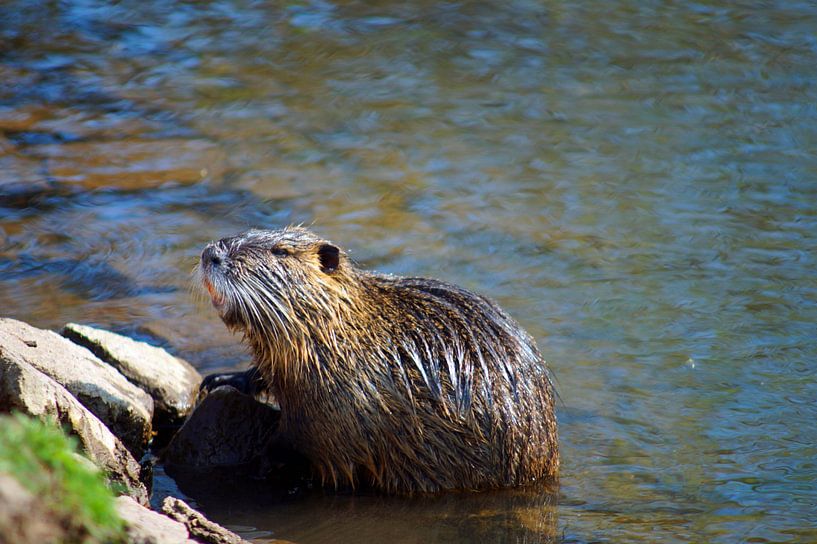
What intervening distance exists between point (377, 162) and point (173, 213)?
1.60 metres

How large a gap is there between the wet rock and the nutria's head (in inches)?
136

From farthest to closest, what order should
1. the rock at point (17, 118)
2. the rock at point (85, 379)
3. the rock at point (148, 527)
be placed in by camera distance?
the rock at point (17, 118) → the rock at point (85, 379) → the rock at point (148, 527)

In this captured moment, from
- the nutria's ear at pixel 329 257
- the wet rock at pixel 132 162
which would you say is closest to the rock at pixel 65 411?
the nutria's ear at pixel 329 257

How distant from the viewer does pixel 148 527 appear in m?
3.00

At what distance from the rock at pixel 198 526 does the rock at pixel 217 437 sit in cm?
125

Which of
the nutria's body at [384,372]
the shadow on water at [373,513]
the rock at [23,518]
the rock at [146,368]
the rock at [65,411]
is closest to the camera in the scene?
the rock at [23,518]

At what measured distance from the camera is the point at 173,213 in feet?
25.0

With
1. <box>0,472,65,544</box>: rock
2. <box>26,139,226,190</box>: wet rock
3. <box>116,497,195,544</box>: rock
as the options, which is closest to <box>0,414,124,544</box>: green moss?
<box>0,472,65,544</box>: rock

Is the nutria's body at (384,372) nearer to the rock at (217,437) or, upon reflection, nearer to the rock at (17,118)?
the rock at (217,437)

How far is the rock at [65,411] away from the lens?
3.71 m

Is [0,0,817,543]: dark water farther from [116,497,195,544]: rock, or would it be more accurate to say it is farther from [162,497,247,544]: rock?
[116,497,195,544]: rock

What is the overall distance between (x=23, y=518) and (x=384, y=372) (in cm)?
247

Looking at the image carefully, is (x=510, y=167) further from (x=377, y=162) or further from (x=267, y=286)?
(x=267, y=286)

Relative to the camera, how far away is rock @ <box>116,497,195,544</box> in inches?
→ 111
